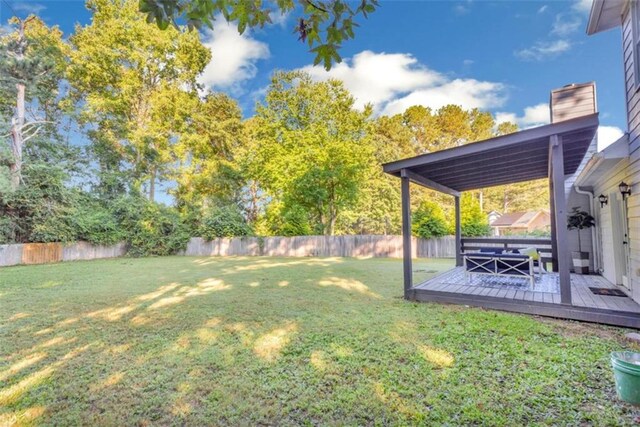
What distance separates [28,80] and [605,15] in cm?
2147

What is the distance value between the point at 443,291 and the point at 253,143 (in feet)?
56.1

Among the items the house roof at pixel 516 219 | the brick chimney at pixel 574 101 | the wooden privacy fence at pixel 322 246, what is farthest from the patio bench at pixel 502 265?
the house roof at pixel 516 219

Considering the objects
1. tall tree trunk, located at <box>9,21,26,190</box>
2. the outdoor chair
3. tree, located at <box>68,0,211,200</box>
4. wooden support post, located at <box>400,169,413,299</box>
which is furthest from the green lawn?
tree, located at <box>68,0,211,200</box>

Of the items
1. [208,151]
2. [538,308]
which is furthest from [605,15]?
[208,151]

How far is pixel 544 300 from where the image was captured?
4.52 m

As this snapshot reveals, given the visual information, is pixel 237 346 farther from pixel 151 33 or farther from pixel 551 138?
pixel 151 33

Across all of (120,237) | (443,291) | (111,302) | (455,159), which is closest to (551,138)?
(455,159)

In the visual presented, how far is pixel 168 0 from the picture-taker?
5.23 ft

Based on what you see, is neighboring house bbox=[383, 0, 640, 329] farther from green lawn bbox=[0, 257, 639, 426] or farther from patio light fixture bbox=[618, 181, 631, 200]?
green lawn bbox=[0, 257, 639, 426]

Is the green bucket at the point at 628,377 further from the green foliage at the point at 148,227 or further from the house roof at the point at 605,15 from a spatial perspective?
the green foliage at the point at 148,227

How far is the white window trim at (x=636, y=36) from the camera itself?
3887 mm

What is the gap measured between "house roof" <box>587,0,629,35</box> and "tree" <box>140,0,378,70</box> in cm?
474

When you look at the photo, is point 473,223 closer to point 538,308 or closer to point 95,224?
point 538,308

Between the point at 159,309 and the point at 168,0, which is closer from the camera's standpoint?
the point at 168,0
